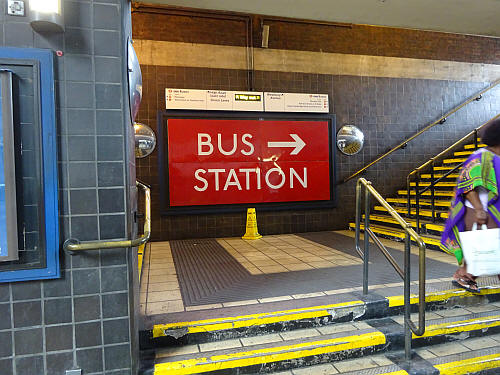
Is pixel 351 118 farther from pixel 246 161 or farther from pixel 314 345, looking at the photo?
pixel 314 345

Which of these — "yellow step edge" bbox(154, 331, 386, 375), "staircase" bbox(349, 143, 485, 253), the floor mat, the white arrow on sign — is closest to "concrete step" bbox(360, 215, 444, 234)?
"staircase" bbox(349, 143, 485, 253)

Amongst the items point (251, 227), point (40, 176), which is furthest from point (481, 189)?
point (251, 227)

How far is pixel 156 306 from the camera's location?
2838 mm

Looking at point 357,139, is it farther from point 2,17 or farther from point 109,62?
point 2,17

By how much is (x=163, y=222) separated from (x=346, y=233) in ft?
11.1

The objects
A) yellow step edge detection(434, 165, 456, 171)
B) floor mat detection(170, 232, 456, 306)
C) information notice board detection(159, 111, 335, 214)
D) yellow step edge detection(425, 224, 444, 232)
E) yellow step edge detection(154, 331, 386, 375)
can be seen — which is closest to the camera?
yellow step edge detection(154, 331, 386, 375)

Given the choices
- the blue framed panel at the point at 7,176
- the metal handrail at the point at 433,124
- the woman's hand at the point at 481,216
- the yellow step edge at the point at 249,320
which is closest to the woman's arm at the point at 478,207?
the woman's hand at the point at 481,216

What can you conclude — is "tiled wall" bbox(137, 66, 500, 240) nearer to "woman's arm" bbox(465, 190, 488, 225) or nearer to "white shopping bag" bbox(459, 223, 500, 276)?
"woman's arm" bbox(465, 190, 488, 225)

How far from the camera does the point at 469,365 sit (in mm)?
2346

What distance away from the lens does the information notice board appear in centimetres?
586

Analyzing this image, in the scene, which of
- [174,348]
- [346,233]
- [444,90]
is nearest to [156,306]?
[174,348]

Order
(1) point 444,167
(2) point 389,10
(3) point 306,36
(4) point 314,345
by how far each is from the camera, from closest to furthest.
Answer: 1. (4) point 314,345
2. (2) point 389,10
3. (3) point 306,36
4. (1) point 444,167

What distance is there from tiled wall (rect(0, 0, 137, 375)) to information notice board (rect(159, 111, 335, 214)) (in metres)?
3.84

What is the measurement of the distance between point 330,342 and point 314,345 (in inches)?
5.2
